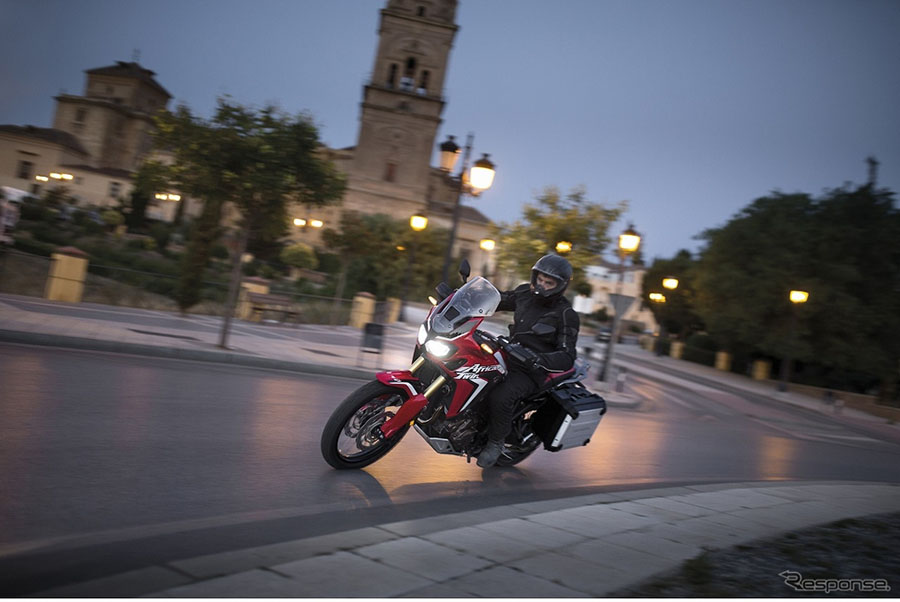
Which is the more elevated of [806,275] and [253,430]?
[806,275]

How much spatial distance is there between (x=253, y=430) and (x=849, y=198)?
33.0m

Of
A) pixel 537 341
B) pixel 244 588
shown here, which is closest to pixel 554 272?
pixel 537 341

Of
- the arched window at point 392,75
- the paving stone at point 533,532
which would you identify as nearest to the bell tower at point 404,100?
the arched window at point 392,75

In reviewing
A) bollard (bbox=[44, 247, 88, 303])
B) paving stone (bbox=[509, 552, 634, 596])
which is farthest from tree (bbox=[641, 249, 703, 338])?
paving stone (bbox=[509, 552, 634, 596])

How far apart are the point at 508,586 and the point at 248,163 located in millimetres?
10918

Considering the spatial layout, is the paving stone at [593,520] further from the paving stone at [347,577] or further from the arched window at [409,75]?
the arched window at [409,75]

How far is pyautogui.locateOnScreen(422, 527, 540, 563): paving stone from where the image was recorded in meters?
4.11

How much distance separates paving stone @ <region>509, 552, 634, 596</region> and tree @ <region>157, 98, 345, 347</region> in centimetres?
994

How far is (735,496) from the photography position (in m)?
6.78

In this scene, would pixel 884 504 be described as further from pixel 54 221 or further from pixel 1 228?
pixel 54 221

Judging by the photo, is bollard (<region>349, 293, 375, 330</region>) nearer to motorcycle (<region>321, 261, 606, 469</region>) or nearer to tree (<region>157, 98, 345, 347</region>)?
tree (<region>157, 98, 345, 347</region>)

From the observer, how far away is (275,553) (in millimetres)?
3863

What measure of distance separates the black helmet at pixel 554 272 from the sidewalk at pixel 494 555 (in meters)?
1.70

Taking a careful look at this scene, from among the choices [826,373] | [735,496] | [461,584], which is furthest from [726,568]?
[826,373]
